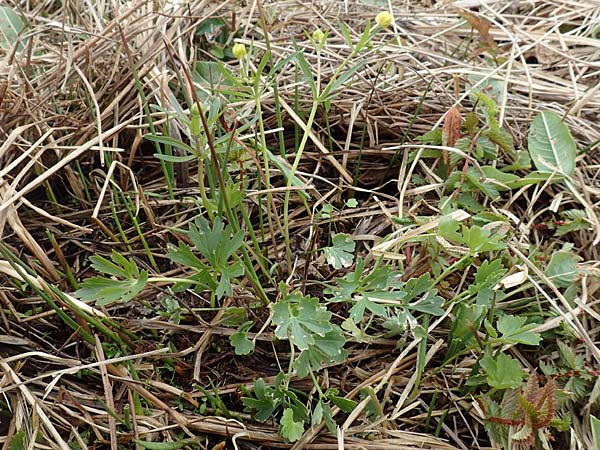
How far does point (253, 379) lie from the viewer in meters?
1.38

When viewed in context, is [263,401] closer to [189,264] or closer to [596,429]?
[189,264]

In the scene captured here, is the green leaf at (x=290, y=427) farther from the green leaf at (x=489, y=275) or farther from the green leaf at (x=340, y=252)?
the green leaf at (x=489, y=275)

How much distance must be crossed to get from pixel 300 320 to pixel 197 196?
0.57 meters

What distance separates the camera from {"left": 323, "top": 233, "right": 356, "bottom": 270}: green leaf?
1374mm

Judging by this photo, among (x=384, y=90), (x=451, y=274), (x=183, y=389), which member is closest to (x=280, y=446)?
(x=183, y=389)

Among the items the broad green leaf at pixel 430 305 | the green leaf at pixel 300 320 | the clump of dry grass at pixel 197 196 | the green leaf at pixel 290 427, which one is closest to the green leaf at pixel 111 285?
the clump of dry grass at pixel 197 196

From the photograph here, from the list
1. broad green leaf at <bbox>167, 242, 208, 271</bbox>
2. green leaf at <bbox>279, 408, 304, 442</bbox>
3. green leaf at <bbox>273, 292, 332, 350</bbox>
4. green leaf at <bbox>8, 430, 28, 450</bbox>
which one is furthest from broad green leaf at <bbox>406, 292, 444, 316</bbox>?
green leaf at <bbox>8, 430, 28, 450</bbox>

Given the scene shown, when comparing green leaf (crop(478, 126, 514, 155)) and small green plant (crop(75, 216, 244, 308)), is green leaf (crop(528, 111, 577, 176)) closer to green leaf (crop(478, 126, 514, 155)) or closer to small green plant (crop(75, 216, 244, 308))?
green leaf (crop(478, 126, 514, 155))

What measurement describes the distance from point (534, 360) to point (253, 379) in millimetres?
647

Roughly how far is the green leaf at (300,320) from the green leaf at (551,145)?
841 mm

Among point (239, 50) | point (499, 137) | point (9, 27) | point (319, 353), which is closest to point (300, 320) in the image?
point (319, 353)

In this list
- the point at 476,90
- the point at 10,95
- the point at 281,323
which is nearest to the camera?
the point at 281,323

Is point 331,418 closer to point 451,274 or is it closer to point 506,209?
point 451,274

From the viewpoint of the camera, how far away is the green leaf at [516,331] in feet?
4.25
